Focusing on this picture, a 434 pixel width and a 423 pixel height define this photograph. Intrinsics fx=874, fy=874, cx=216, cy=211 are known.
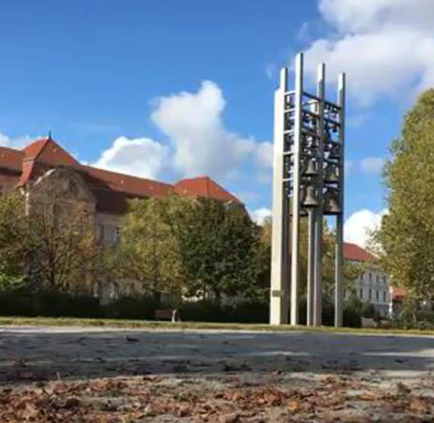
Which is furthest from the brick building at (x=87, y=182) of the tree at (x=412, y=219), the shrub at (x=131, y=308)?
the tree at (x=412, y=219)

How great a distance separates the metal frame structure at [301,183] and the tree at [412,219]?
625 centimetres

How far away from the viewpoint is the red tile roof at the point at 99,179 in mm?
98812

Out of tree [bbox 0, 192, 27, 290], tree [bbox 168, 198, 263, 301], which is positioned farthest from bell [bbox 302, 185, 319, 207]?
tree [bbox 168, 198, 263, 301]

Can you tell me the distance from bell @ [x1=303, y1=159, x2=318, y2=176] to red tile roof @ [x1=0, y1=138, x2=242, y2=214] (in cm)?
4495

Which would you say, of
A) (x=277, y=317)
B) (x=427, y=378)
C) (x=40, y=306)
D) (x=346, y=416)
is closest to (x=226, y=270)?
(x=40, y=306)

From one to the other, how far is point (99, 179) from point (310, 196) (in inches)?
2957

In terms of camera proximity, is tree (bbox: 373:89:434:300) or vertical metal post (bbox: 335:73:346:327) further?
tree (bbox: 373:89:434:300)

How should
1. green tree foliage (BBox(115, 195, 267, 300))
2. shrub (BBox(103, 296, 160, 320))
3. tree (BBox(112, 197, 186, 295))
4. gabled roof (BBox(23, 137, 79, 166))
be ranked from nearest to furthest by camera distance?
shrub (BBox(103, 296, 160, 320)) → green tree foliage (BBox(115, 195, 267, 300)) → tree (BBox(112, 197, 186, 295)) → gabled roof (BBox(23, 137, 79, 166))

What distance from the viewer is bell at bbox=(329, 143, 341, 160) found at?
4159 cm

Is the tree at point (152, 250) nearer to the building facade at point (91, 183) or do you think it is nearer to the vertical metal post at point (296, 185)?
the building facade at point (91, 183)

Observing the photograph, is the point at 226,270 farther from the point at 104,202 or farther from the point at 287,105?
the point at 104,202

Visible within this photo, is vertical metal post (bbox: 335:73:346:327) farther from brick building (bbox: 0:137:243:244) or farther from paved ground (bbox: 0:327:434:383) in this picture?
brick building (bbox: 0:137:243:244)

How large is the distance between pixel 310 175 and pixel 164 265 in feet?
103

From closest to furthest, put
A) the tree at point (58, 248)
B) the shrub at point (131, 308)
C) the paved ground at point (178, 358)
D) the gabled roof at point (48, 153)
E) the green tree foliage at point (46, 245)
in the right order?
the paved ground at point (178, 358)
the shrub at point (131, 308)
the green tree foliage at point (46, 245)
the tree at point (58, 248)
the gabled roof at point (48, 153)
